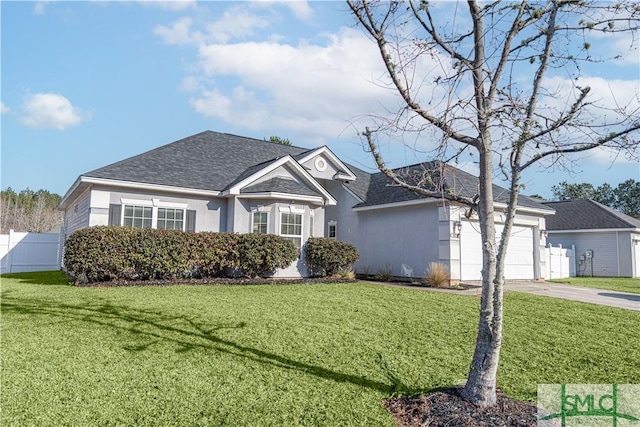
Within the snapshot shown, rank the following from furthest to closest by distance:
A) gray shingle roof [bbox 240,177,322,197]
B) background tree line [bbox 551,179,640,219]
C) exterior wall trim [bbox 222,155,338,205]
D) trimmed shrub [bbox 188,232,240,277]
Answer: background tree line [bbox 551,179,640,219] → gray shingle roof [bbox 240,177,322,197] → exterior wall trim [bbox 222,155,338,205] → trimmed shrub [bbox 188,232,240,277]

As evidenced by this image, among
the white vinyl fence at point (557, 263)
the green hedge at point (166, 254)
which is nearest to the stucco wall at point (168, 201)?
the green hedge at point (166, 254)

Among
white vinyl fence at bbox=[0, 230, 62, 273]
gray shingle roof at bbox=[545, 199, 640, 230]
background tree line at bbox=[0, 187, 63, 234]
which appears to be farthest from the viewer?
background tree line at bbox=[0, 187, 63, 234]

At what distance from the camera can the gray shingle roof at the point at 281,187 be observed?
14.4 meters

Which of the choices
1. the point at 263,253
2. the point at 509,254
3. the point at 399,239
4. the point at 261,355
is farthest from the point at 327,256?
the point at 261,355

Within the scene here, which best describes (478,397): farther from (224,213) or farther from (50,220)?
(50,220)

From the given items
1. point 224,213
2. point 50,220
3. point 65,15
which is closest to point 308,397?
point 65,15

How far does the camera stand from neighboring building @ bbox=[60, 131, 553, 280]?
1356 cm

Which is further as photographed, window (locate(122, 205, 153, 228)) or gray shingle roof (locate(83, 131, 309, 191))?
gray shingle roof (locate(83, 131, 309, 191))

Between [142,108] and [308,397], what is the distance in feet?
42.1

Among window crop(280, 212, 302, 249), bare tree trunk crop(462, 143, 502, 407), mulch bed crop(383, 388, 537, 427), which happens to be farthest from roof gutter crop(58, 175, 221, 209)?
bare tree trunk crop(462, 143, 502, 407)

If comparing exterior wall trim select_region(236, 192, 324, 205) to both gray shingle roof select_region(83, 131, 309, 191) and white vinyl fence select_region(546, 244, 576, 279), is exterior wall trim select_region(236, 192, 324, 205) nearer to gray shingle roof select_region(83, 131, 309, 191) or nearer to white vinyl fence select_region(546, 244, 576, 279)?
gray shingle roof select_region(83, 131, 309, 191)

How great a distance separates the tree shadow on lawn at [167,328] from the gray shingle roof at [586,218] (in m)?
23.4

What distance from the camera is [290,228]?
48.3 feet

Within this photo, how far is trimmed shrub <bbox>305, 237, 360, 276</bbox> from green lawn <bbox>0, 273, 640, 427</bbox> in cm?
515
